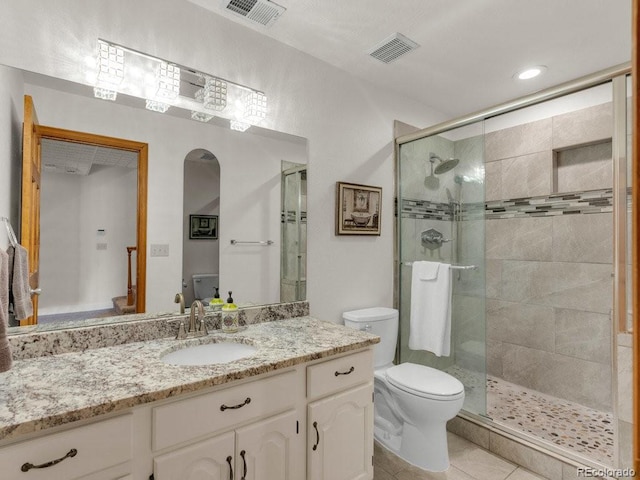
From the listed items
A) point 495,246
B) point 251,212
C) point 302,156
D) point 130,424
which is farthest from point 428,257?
point 130,424

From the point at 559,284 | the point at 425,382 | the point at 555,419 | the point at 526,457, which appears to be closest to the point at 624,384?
the point at 526,457

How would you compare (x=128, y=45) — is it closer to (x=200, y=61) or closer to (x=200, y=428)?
(x=200, y=61)

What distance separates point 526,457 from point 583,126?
2.26m

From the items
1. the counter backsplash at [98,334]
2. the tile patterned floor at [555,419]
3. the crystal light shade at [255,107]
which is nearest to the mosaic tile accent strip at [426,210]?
the crystal light shade at [255,107]

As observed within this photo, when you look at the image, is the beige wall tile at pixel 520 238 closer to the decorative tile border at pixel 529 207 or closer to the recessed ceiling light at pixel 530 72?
the decorative tile border at pixel 529 207

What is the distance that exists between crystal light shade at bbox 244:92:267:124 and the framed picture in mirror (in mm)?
577

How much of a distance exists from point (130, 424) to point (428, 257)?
207cm

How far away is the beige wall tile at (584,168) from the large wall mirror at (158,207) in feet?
6.73

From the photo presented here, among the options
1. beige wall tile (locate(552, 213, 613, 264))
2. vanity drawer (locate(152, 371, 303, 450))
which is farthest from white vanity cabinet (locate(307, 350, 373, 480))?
beige wall tile (locate(552, 213, 613, 264))

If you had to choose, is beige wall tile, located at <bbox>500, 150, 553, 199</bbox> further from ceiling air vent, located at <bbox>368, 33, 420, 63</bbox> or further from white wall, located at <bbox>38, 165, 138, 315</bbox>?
white wall, located at <bbox>38, 165, 138, 315</bbox>

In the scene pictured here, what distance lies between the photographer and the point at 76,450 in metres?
0.87

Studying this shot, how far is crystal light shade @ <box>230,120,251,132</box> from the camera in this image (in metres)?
1.79

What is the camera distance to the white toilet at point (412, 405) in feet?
5.99

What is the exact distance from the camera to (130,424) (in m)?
0.95
